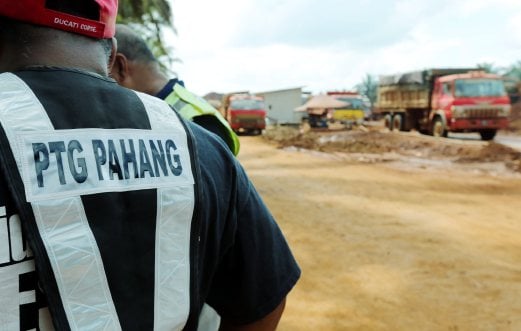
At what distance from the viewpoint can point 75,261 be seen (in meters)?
0.81

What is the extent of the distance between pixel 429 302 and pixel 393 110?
18436 mm

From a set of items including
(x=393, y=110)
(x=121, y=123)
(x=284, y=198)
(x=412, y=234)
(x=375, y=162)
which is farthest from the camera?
(x=393, y=110)

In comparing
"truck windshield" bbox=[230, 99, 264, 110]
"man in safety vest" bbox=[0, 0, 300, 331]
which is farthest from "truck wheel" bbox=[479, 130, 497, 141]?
"man in safety vest" bbox=[0, 0, 300, 331]

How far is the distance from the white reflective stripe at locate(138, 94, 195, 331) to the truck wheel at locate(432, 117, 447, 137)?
16982mm

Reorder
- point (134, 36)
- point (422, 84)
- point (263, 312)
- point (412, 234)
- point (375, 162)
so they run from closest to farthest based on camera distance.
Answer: point (263, 312), point (134, 36), point (412, 234), point (375, 162), point (422, 84)

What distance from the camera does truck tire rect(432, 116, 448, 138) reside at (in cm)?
1678

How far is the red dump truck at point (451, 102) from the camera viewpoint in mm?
15461

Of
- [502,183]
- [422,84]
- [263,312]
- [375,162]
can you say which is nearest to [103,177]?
[263,312]

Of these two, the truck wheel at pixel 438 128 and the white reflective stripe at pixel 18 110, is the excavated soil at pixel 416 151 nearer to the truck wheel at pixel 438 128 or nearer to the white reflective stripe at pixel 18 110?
the truck wheel at pixel 438 128

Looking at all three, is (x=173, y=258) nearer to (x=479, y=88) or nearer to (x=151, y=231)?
(x=151, y=231)

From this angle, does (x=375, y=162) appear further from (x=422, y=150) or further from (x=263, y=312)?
(x=263, y=312)

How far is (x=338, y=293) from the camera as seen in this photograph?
149 inches

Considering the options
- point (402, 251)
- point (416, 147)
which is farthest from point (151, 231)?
point (416, 147)

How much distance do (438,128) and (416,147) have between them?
3.71 metres
